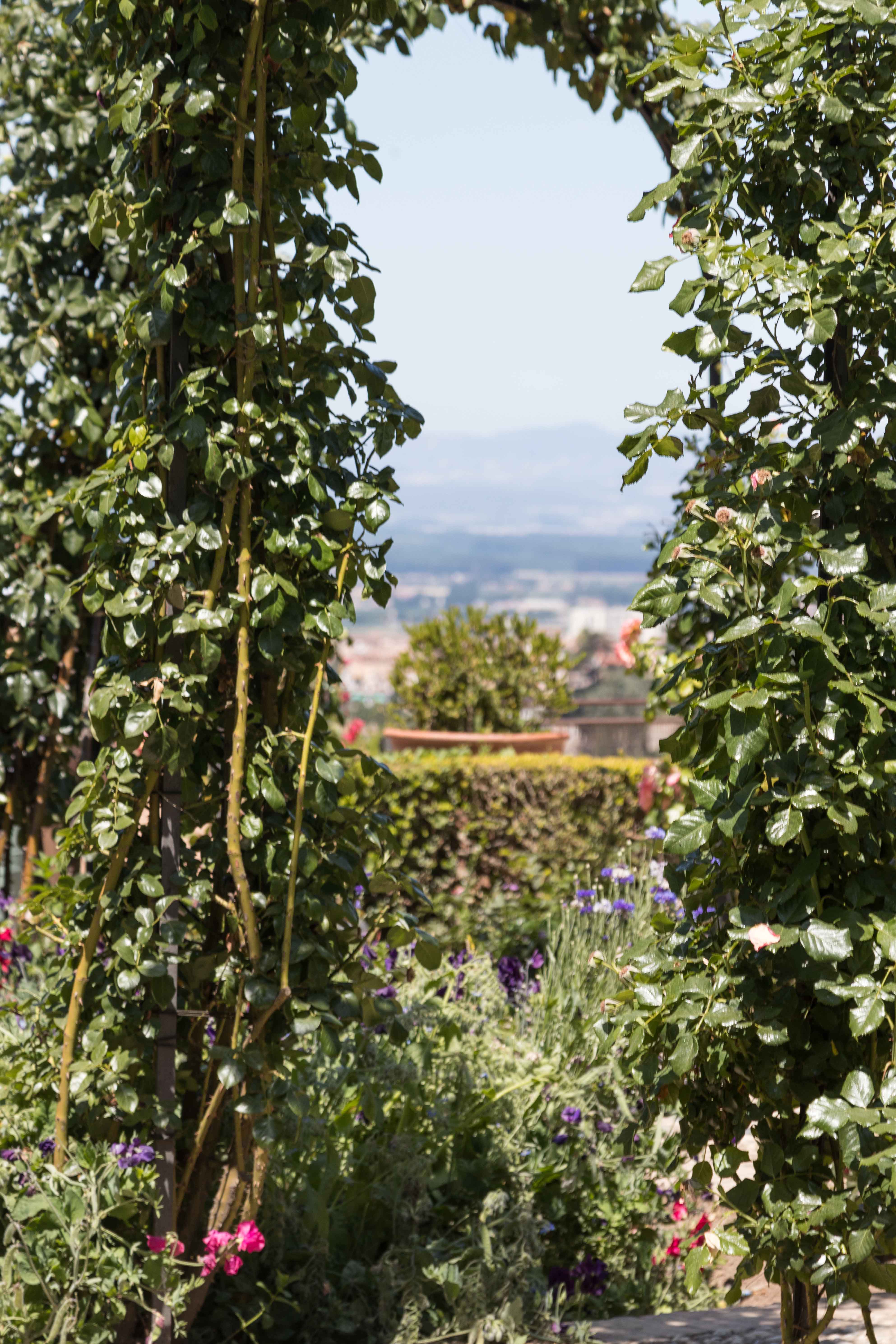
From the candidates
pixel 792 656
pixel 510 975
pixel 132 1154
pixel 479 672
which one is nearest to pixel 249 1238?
pixel 132 1154

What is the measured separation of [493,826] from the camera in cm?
491

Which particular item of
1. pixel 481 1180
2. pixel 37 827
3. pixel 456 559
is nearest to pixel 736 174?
pixel 481 1180

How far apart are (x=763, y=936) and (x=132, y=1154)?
0.98 metres

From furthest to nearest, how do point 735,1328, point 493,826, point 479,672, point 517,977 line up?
point 479,672 → point 493,826 → point 517,977 → point 735,1328

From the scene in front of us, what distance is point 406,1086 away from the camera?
222 centimetres

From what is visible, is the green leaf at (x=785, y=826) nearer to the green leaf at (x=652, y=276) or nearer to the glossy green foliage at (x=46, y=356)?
the green leaf at (x=652, y=276)

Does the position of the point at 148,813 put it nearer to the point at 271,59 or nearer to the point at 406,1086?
the point at 406,1086

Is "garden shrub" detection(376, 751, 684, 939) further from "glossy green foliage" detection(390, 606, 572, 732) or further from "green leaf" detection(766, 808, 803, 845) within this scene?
"green leaf" detection(766, 808, 803, 845)

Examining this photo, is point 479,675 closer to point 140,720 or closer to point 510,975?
point 510,975

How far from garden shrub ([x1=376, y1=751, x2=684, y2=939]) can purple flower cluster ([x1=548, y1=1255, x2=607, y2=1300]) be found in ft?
8.02

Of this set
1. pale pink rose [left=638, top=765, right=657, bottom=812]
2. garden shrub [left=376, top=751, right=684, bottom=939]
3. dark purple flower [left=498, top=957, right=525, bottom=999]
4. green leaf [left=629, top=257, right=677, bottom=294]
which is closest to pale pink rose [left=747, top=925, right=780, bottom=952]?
green leaf [left=629, top=257, right=677, bottom=294]

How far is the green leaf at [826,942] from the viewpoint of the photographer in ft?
3.95

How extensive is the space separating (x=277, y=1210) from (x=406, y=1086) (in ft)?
1.12

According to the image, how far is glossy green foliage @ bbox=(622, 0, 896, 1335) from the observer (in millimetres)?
1229
